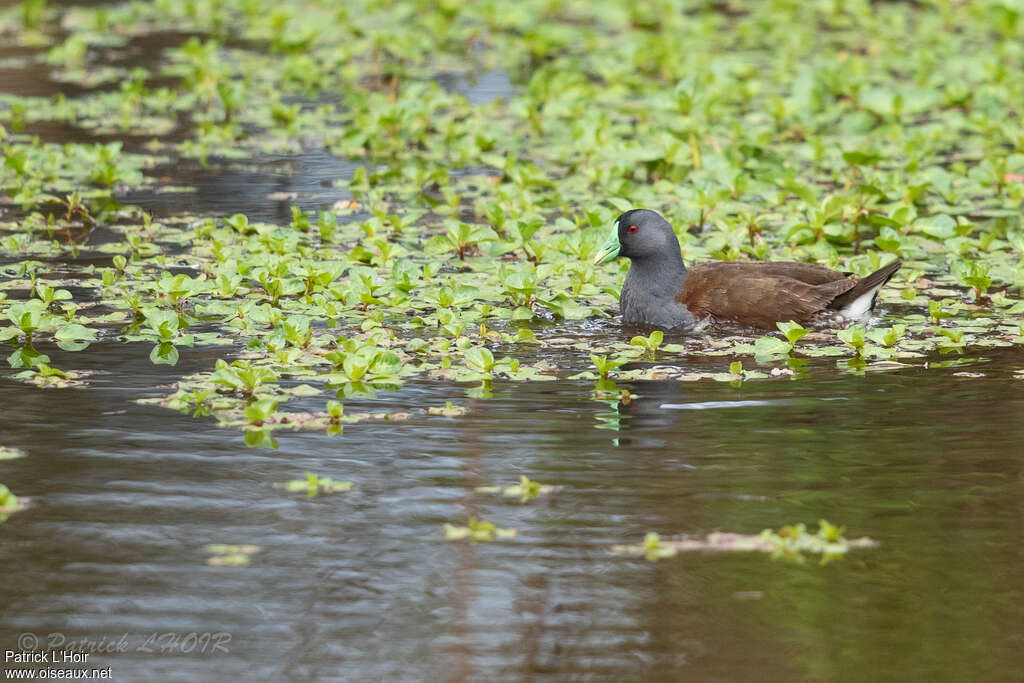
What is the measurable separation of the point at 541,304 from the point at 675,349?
97cm

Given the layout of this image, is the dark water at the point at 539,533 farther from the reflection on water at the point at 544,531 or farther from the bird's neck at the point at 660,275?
→ the bird's neck at the point at 660,275

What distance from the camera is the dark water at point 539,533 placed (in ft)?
14.8

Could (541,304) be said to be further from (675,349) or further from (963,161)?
(963,161)

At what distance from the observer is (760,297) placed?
26.5 ft

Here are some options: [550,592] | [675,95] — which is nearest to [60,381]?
[550,592]

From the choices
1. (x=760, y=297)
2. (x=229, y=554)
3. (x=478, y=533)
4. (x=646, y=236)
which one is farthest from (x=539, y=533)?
(x=646, y=236)

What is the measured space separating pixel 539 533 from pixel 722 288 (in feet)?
10.5

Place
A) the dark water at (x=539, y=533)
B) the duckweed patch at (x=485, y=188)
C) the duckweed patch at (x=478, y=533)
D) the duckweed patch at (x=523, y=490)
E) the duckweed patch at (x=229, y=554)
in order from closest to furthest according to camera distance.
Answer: the dark water at (x=539, y=533)
the duckweed patch at (x=229, y=554)
the duckweed patch at (x=478, y=533)
the duckweed patch at (x=523, y=490)
the duckweed patch at (x=485, y=188)

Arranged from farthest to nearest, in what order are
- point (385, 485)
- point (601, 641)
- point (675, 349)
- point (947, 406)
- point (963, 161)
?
point (963, 161) < point (675, 349) < point (947, 406) < point (385, 485) < point (601, 641)

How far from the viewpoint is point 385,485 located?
5.76 metres

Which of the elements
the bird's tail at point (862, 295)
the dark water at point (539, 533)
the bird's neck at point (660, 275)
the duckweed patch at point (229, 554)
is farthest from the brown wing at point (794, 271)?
the duckweed patch at point (229, 554)

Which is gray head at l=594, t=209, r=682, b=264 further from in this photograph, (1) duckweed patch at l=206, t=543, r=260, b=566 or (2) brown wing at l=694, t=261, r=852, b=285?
(1) duckweed patch at l=206, t=543, r=260, b=566

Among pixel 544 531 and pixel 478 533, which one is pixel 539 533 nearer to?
pixel 544 531

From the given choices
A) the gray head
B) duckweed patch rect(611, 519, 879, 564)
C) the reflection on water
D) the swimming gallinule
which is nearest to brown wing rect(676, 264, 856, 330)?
the swimming gallinule
